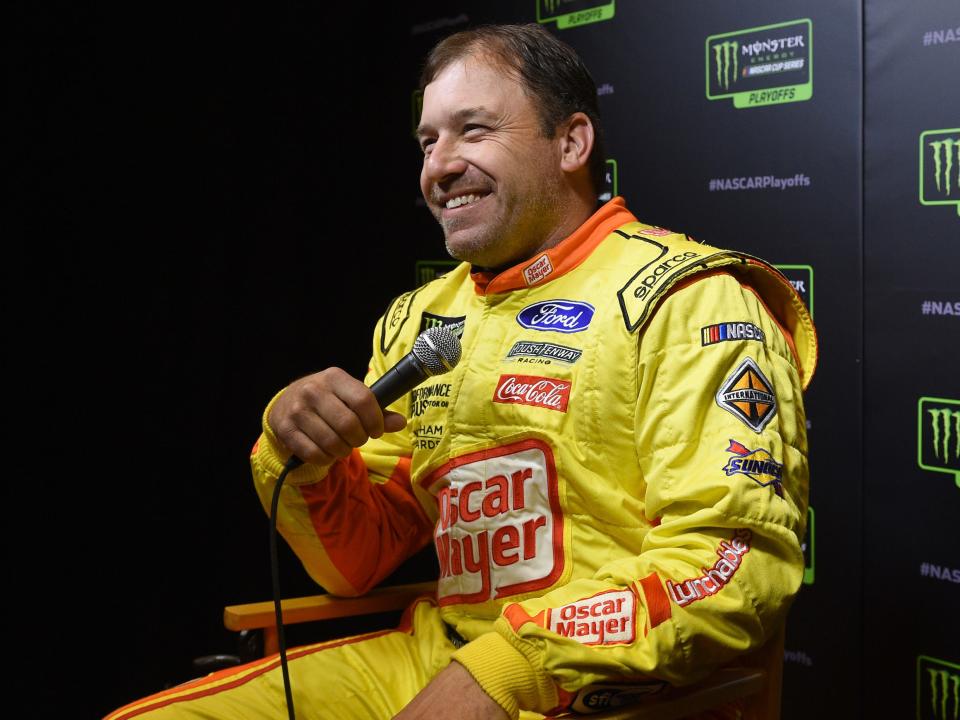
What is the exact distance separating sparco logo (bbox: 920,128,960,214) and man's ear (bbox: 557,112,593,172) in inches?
29.2

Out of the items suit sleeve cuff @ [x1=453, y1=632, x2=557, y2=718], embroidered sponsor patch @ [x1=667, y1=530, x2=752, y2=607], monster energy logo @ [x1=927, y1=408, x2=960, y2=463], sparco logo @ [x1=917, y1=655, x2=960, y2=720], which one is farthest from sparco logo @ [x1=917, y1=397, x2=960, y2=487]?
suit sleeve cuff @ [x1=453, y1=632, x2=557, y2=718]

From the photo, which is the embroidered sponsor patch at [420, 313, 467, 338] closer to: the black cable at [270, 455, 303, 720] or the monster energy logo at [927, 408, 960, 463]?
the black cable at [270, 455, 303, 720]

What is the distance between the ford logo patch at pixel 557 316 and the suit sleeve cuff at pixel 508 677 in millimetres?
488

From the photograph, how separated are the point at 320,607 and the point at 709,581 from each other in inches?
28.4

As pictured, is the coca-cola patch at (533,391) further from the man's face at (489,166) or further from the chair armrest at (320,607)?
the chair armrest at (320,607)

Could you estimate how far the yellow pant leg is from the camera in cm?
148

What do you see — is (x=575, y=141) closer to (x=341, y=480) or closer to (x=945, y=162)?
(x=341, y=480)

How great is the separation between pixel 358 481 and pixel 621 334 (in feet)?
1.75

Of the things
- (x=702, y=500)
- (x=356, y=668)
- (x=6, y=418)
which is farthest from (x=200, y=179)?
(x=702, y=500)

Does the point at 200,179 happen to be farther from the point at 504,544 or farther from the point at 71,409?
the point at 504,544

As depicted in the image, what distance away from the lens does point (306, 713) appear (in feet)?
5.00

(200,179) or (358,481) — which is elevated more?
(200,179)

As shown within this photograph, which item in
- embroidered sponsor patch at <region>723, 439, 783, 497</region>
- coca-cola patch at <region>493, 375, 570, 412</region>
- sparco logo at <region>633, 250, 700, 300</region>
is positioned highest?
sparco logo at <region>633, 250, 700, 300</region>

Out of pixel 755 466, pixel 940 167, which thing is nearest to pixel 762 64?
pixel 940 167
